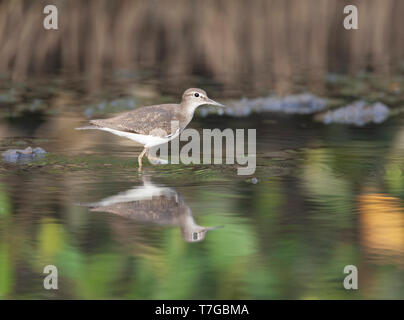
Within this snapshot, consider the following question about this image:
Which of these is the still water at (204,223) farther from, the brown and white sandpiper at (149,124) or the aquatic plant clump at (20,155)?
the brown and white sandpiper at (149,124)

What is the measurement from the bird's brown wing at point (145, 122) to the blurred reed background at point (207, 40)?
17.9 ft

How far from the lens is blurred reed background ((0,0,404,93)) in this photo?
1697 centimetres

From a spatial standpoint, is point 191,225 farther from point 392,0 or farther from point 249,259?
point 392,0

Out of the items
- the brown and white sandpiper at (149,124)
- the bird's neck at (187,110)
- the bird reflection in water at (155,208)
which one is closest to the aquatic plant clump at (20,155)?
the brown and white sandpiper at (149,124)

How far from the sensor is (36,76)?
16.6m

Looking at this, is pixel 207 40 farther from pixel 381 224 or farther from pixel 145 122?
pixel 381 224

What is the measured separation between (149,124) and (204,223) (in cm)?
288

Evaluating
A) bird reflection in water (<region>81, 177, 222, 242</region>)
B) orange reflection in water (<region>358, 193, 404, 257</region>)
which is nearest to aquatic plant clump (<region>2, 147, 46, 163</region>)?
bird reflection in water (<region>81, 177, 222, 242</region>)

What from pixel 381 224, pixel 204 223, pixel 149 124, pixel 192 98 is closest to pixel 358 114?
pixel 192 98

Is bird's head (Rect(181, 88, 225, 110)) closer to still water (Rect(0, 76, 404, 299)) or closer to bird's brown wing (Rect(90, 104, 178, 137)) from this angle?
bird's brown wing (Rect(90, 104, 178, 137))

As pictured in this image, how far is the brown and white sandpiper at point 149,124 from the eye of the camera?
9.73 metres

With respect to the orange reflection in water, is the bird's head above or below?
above

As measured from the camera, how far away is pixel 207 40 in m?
19.0

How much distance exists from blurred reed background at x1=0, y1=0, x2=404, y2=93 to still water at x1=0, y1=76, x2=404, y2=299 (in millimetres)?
5909
